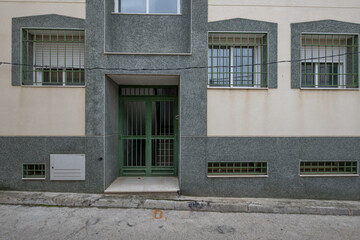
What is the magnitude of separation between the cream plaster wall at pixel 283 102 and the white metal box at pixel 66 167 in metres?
3.53

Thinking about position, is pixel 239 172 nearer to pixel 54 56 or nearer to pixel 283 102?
pixel 283 102

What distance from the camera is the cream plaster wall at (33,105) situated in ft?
16.4

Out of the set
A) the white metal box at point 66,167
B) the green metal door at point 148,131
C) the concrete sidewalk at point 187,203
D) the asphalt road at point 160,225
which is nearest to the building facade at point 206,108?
the white metal box at point 66,167

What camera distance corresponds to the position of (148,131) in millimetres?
6207

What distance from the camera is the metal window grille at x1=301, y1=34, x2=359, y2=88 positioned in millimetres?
5250

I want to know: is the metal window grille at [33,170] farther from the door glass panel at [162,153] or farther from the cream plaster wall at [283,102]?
the cream plaster wall at [283,102]

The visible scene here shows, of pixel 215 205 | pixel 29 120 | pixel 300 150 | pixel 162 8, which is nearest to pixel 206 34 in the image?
pixel 162 8

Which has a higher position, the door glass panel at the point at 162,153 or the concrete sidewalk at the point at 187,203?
the door glass panel at the point at 162,153

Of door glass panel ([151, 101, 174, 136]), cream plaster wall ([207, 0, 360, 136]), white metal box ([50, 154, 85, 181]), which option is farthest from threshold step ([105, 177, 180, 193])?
cream plaster wall ([207, 0, 360, 136])

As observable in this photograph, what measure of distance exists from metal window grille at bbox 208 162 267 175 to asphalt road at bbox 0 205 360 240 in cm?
106

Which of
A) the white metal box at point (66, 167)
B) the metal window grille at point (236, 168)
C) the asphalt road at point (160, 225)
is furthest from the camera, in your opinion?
the metal window grille at point (236, 168)

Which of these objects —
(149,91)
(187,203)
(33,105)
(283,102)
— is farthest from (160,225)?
(33,105)

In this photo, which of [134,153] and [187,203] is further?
[134,153]

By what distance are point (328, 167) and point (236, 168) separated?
8.09 ft
